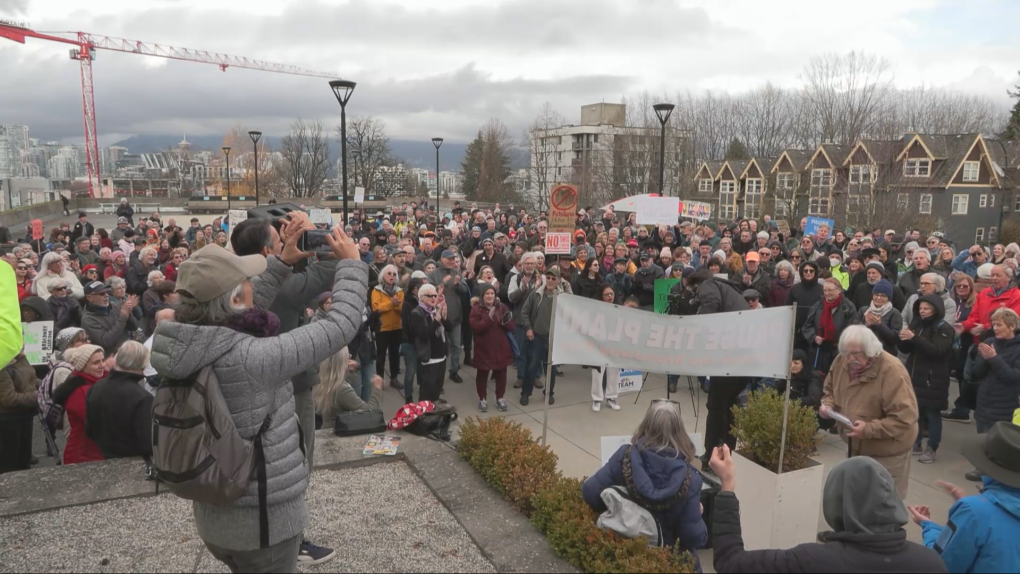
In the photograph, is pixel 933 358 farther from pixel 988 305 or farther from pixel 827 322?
pixel 988 305

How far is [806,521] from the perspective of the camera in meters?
4.82

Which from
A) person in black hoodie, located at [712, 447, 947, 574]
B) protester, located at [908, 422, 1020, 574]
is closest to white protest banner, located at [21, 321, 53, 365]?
person in black hoodie, located at [712, 447, 947, 574]

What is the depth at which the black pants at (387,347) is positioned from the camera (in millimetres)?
8922

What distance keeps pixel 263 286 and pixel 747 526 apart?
3.99m

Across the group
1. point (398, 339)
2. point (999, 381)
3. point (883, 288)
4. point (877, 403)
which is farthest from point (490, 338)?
point (999, 381)

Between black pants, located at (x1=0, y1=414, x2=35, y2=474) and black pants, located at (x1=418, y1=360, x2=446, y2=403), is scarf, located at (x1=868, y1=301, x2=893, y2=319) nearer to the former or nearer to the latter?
black pants, located at (x1=418, y1=360, x2=446, y2=403)

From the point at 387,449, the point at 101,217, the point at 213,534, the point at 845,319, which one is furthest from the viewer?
the point at 101,217

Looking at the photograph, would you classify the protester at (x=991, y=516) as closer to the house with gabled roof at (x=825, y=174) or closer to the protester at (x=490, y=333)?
the protester at (x=490, y=333)


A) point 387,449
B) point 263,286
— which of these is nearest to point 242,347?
point 263,286

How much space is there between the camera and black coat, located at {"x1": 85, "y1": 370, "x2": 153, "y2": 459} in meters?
4.77

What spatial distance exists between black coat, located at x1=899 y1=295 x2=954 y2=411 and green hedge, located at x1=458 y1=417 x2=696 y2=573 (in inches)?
184

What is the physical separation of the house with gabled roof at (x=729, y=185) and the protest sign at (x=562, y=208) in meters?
49.1

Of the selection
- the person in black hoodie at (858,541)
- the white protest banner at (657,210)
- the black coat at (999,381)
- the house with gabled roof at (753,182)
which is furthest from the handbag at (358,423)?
the house with gabled roof at (753,182)

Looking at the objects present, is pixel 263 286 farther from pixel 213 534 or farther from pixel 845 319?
pixel 845 319
